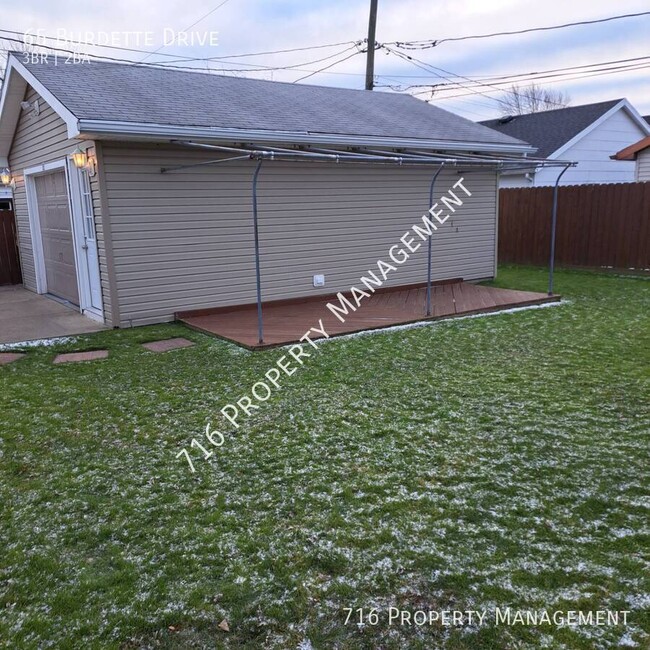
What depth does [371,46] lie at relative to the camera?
49.8 ft

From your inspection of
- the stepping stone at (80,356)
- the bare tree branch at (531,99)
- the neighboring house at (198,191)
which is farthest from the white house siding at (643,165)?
the bare tree branch at (531,99)

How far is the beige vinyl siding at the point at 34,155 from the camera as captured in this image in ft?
21.7

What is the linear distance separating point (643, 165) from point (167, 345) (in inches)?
470

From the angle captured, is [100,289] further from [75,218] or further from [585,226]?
[585,226]

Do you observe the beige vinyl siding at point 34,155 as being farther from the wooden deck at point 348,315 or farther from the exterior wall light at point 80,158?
the wooden deck at point 348,315

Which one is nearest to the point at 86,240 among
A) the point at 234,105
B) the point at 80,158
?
the point at 80,158

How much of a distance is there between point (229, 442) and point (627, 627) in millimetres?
2305

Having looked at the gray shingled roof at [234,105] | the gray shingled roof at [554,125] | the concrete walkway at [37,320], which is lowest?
the concrete walkway at [37,320]

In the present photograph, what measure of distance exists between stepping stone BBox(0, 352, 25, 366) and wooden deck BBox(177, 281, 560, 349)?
184 cm

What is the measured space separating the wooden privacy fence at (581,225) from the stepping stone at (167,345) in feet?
28.9

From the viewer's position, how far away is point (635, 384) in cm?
433

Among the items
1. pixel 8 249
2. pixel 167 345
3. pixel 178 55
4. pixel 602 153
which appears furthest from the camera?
pixel 602 153

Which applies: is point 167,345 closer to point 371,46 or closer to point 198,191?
point 198,191

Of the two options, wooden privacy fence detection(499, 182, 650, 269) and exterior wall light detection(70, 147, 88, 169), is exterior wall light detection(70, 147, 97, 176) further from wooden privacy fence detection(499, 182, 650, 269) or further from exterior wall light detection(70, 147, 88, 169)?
wooden privacy fence detection(499, 182, 650, 269)
